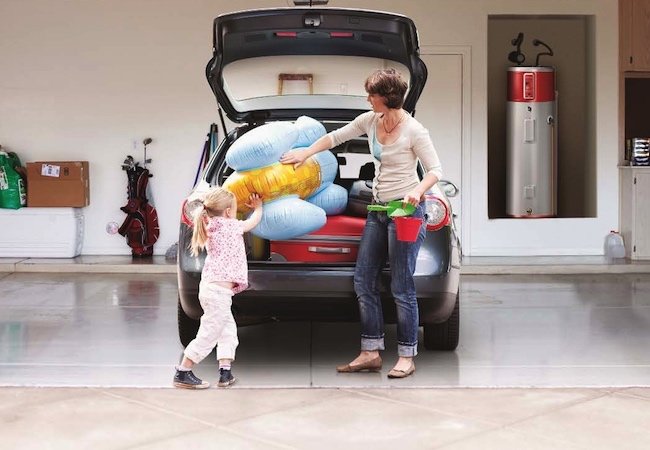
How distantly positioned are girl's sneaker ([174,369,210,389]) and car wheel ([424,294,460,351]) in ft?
5.06

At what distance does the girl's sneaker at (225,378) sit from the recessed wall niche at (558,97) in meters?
7.80

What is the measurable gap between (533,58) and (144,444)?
945cm

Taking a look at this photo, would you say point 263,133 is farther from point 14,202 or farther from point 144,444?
point 14,202

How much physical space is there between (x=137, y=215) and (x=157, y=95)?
4.23ft

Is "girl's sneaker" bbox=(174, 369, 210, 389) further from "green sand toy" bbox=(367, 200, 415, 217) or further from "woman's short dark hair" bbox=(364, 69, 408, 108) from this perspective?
"woman's short dark hair" bbox=(364, 69, 408, 108)

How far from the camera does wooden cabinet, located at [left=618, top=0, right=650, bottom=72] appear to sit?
11.3m

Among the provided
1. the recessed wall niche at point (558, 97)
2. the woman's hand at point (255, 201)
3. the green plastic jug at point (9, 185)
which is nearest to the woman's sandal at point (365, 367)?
the woman's hand at point (255, 201)

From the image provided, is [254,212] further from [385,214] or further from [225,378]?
[225,378]

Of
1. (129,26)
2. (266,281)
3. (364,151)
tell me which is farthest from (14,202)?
(266,281)

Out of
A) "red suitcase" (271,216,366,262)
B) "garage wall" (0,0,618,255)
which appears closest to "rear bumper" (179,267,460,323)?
"red suitcase" (271,216,366,262)

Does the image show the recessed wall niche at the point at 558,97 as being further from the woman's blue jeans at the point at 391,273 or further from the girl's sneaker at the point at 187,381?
the girl's sneaker at the point at 187,381

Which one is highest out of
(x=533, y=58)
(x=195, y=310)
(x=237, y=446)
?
(x=533, y=58)

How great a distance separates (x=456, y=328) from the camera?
6414mm

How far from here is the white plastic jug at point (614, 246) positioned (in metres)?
11.1
